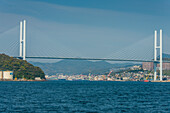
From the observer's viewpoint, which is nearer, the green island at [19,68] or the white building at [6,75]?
the white building at [6,75]

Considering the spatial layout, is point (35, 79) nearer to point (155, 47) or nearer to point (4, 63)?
point (4, 63)

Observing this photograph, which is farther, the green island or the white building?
the green island

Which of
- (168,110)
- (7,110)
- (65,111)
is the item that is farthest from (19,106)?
(168,110)

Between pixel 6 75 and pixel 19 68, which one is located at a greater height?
pixel 19 68

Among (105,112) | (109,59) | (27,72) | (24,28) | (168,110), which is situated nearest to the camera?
(105,112)

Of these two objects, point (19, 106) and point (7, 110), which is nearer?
point (7, 110)

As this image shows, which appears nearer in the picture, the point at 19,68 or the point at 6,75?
the point at 6,75

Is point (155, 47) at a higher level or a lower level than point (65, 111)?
higher

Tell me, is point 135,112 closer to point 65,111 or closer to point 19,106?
point 65,111

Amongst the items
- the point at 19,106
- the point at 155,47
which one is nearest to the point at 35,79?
the point at 155,47

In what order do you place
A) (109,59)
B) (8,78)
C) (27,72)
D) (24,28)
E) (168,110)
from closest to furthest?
1. (168,110)
2. (24,28)
3. (109,59)
4. (8,78)
5. (27,72)
